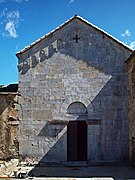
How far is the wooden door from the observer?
12.6 m

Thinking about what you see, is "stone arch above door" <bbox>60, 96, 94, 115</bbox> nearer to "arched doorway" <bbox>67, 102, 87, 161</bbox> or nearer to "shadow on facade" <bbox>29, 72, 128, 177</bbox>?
"shadow on facade" <bbox>29, 72, 128, 177</bbox>

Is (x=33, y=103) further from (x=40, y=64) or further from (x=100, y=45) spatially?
(x=100, y=45)

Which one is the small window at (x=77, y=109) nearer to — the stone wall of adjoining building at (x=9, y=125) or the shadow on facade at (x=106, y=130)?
the shadow on facade at (x=106, y=130)

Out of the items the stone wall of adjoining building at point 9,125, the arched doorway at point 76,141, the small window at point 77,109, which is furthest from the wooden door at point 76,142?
the stone wall of adjoining building at point 9,125

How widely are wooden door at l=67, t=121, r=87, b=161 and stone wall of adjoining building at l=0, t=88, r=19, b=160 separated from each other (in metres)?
2.92

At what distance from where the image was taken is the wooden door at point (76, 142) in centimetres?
1260

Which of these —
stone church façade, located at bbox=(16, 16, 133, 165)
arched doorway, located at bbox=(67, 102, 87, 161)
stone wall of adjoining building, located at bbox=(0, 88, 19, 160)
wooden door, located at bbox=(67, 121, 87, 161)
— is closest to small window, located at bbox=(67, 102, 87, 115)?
stone church façade, located at bbox=(16, 16, 133, 165)

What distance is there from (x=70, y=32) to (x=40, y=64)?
1973 millimetres

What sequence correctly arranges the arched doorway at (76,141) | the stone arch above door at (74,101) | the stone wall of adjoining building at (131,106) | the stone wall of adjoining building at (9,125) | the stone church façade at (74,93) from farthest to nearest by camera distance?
1. the arched doorway at (76,141)
2. the stone arch above door at (74,101)
3. the stone church façade at (74,93)
4. the stone wall of adjoining building at (9,125)
5. the stone wall of adjoining building at (131,106)

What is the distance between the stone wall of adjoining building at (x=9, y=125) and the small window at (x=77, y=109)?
2351mm

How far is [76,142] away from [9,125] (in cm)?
386

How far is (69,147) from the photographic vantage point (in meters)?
12.7

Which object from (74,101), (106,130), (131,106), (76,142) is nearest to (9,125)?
(74,101)

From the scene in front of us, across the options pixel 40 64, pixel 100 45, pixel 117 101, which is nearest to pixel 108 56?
pixel 100 45
